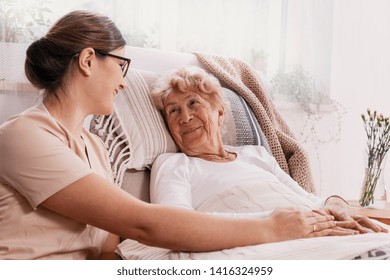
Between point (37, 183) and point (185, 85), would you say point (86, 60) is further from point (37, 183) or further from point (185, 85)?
point (185, 85)

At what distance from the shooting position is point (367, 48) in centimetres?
255

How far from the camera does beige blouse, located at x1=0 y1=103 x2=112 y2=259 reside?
0.83m

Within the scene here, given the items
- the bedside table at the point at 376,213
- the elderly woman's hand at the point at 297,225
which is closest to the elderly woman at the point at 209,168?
the elderly woman's hand at the point at 297,225

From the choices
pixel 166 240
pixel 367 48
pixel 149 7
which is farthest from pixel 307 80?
pixel 166 240

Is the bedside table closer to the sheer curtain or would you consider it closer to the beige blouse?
the sheer curtain

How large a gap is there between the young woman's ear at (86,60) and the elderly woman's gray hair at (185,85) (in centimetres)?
39

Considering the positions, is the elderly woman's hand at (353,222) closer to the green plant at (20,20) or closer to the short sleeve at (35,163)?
the short sleeve at (35,163)

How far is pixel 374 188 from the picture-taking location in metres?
1.80

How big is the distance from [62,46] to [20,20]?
24.6 inches

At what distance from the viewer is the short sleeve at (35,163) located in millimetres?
824

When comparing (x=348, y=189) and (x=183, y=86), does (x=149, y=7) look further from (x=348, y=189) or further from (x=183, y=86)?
(x=348, y=189)

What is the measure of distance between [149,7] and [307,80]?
2.96 feet

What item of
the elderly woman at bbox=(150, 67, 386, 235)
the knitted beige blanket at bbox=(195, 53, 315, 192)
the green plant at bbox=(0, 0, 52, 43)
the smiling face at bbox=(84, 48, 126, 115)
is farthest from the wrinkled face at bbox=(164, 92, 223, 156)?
the green plant at bbox=(0, 0, 52, 43)

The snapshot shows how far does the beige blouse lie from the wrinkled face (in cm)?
43
